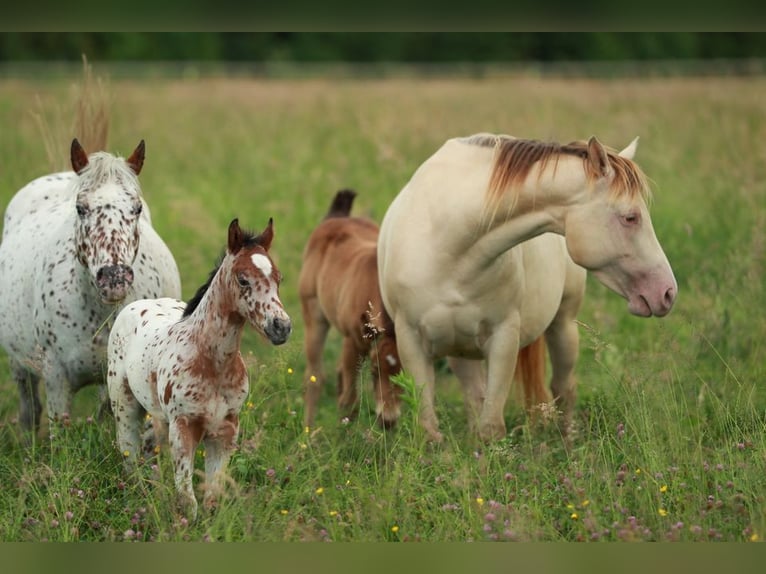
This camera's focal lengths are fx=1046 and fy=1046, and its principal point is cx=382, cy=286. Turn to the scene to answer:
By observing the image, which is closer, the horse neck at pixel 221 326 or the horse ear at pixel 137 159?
the horse neck at pixel 221 326

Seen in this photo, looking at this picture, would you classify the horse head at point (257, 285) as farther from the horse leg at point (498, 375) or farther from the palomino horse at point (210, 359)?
the horse leg at point (498, 375)

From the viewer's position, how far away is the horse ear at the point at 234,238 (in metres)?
3.82

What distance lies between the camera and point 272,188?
1069cm

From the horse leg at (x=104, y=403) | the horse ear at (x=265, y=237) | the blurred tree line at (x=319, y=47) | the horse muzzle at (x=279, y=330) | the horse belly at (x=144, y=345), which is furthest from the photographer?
the blurred tree line at (x=319, y=47)

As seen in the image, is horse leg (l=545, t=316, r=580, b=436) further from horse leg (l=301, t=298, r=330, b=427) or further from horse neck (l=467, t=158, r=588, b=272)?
horse leg (l=301, t=298, r=330, b=427)

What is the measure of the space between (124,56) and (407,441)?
22209 mm

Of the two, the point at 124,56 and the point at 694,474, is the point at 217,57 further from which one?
the point at 694,474

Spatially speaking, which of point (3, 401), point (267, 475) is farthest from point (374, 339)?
point (3, 401)

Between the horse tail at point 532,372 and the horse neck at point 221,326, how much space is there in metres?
2.21

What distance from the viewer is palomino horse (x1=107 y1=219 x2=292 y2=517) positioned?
150 inches

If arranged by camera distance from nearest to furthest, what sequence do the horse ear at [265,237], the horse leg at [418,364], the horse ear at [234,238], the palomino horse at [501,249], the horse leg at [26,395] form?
the horse ear at [234,238] < the horse ear at [265,237] < the palomino horse at [501,249] < the horse leg at [418,364] < the horse leg at [26,395]

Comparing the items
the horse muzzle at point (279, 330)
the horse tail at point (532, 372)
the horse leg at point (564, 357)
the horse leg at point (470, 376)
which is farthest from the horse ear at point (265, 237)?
the horse leg at point (564, 357)

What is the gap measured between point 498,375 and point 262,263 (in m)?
1.64

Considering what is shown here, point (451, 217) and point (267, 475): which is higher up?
point (451, 217)
